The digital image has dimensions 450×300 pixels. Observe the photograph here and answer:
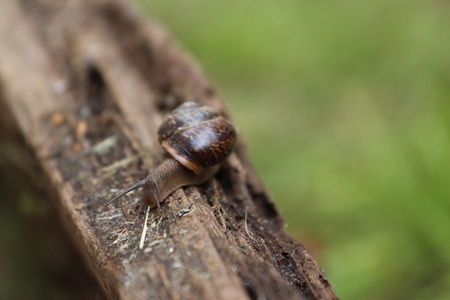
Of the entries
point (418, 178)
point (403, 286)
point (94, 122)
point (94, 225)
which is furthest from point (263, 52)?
point (94, 225)

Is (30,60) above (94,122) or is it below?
above

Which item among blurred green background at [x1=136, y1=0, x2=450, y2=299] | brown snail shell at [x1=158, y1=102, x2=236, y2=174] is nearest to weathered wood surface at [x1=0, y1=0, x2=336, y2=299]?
brown snail shell at [x1=158, y1=102, x2=236, y2=174]

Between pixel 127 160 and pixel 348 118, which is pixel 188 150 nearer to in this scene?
pixel 127 160

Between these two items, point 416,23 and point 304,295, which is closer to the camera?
point 304,295

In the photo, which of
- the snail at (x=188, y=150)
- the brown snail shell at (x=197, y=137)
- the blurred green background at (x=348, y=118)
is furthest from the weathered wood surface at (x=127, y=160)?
the blurred green background at (x=348, y=118)

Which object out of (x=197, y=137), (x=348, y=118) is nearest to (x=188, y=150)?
(x=197, y=137)

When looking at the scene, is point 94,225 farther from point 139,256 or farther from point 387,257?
point 387,257
